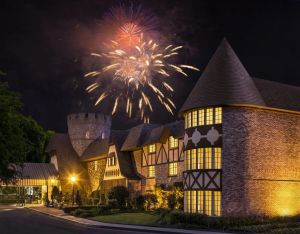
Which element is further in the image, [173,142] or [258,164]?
[173,142]

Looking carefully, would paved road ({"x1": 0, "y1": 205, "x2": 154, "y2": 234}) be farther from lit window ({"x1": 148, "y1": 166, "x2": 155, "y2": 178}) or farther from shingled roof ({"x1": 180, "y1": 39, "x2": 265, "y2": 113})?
lit window ({"x1": 148, "y1": 166, "x2": 155, "y2": 178})

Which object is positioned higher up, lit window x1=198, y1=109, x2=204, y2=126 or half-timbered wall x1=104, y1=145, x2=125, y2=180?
lit window x1=198, y1=109, x2=204, y2=126

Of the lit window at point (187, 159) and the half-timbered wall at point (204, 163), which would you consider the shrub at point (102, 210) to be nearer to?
the half-timbered wall at point (204, 163)

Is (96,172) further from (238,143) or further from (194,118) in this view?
(238,143)

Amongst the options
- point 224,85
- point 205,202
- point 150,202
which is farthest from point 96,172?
point 224,85

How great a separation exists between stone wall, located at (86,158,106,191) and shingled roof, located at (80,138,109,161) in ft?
3.07

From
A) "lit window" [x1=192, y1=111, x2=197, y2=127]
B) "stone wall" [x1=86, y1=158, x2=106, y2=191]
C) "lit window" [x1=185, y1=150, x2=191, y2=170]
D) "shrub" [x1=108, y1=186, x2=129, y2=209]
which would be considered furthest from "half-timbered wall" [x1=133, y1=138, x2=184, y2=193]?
"stone wall" [x1=86, y1=158, x2=106, y2=191]

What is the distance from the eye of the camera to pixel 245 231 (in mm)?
27250

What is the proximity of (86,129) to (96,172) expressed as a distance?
37.4 feet

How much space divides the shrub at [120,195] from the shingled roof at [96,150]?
1224cm

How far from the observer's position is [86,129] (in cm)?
7588

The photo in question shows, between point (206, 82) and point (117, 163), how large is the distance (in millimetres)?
22713

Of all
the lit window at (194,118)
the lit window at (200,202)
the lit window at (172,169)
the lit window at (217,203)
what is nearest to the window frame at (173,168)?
the lit window at (172,169)

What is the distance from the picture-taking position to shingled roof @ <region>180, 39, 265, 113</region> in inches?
1324
